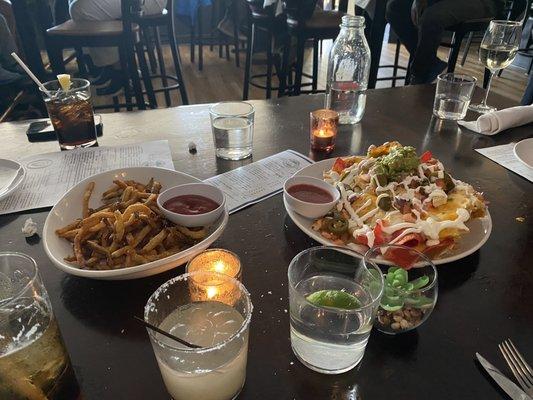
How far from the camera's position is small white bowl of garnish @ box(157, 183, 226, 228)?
0.81m

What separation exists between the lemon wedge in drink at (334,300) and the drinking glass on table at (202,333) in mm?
103

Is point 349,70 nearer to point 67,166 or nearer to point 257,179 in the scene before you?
point 257,179

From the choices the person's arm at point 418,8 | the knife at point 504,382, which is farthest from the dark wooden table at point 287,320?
the person's arm at point 418,8

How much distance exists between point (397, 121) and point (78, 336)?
50.1 inches

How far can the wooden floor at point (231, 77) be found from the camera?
4.31 m

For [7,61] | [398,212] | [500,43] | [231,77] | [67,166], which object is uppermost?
[500,43]

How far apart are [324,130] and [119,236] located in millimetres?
751

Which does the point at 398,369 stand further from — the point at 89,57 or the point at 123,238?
the point at 89,57

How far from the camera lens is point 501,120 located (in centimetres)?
139

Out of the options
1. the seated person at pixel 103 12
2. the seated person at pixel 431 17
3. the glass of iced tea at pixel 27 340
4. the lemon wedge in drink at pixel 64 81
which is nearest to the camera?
the glass of iced tea at pixel 27 340

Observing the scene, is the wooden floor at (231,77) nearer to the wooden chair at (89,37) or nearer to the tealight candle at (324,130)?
the wooden chair at (89,37)

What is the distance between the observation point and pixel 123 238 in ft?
2.56

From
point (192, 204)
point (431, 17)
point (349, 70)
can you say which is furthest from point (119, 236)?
point (431, 17)

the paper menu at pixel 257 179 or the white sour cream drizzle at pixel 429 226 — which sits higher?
the white sour cream drizzle at pixel 429 226
